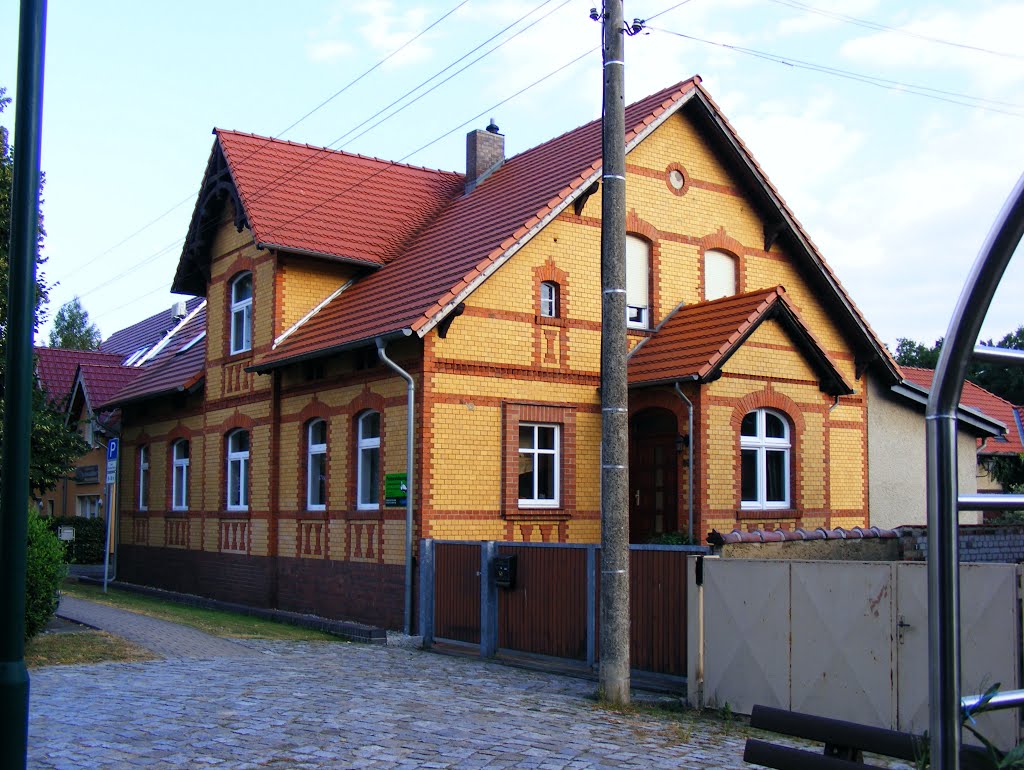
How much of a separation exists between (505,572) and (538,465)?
4.21 m

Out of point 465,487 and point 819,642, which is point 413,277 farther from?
point 819,642

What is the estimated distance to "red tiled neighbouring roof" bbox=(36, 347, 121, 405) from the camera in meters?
40.1

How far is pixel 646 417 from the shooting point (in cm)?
1966

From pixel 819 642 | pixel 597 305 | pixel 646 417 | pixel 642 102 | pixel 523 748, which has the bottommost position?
pixel 523 748

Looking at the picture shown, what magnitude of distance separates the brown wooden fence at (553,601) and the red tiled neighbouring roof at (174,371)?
1056 cm

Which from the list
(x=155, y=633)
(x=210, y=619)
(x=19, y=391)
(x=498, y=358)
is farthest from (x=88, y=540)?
(x=19, y=391)

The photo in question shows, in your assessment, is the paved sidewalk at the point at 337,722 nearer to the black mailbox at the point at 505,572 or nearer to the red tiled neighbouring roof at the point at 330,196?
the black mailbox at the point at 505,572

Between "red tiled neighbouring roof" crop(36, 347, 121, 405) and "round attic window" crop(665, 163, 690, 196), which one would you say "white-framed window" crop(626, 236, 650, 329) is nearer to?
"round attic window" crop(665, 163, 690, 196)

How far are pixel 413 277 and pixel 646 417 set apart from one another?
4.60 meters

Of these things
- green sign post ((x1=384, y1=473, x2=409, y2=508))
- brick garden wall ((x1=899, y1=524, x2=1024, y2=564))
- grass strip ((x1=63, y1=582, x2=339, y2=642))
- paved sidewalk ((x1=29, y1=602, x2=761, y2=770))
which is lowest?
grass strip ((x1=63, y1=582, x2=339, y2=642))

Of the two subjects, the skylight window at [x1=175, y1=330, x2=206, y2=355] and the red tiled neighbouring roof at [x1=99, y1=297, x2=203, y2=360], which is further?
the red tiled neighbouring roof at [x1=99, y1=297, x2=203, y2=360]

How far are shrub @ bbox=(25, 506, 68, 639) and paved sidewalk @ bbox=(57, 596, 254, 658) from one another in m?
1.45

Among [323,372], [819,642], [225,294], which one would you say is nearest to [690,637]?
[819,642]

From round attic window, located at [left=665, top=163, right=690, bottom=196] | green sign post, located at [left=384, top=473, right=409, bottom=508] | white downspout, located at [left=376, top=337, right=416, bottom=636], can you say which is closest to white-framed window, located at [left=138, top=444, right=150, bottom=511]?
green sign post, located at [left=384, top=473, right=409, bottom=508]
